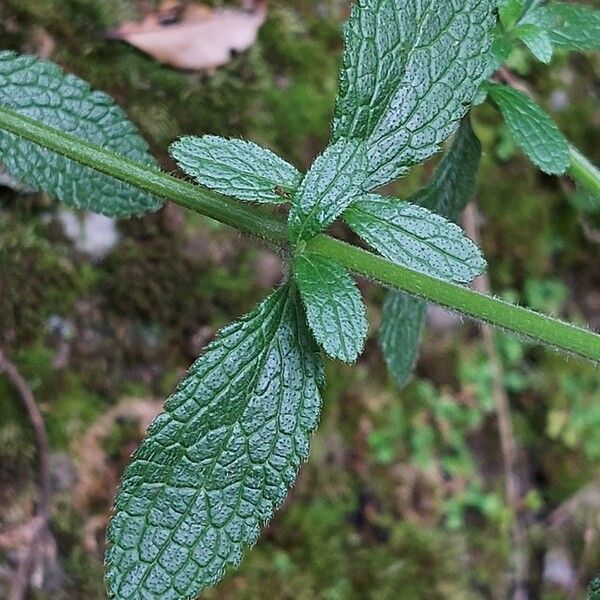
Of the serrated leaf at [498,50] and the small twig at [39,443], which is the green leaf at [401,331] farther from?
the small twig at [39,443]

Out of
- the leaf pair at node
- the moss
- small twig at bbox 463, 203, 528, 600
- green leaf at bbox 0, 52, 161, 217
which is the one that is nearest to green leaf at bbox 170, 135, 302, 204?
the leaf pair at node

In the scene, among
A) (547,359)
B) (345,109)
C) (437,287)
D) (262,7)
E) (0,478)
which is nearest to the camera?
(437,287)

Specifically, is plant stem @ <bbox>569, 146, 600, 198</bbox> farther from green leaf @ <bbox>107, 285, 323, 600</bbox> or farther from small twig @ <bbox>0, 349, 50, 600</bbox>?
small twig @ <bbox>0, 349, 50, 600</bbox>

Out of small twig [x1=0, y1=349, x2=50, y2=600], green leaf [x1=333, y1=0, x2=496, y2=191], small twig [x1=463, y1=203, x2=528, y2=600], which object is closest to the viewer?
green leaf [x1=333, y1=0, x2=496, y2=191]

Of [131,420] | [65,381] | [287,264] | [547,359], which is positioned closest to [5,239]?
[65,381]

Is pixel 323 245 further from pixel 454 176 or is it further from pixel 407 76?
pixel 454 176

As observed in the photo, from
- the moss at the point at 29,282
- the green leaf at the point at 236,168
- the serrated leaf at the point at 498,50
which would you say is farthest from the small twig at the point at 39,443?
the serrated leaf at the point at 498,50

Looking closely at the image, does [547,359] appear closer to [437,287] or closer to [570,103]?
[570,103]
